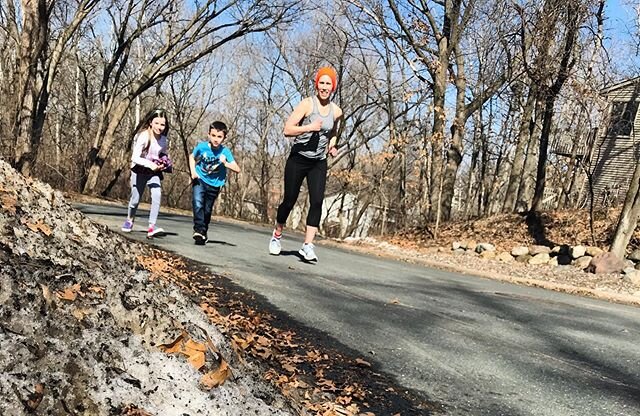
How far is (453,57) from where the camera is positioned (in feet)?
61.8

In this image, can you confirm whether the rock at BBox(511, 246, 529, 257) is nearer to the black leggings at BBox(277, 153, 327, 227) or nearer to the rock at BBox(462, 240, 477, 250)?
the rock at BBox(462, 240, 477, 250)

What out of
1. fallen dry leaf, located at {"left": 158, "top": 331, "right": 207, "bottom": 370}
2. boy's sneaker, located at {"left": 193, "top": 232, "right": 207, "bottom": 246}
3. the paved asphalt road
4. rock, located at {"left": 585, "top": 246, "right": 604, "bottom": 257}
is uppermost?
rock, located at {"left": 585, "top": 246, "right": 604, "bottom": 257}

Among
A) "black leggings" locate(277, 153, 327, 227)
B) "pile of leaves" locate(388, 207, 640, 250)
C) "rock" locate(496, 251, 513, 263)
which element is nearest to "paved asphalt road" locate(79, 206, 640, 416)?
"black leggings" locate(277, 153, 327, 227)

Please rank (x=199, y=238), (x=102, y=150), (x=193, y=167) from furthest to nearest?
(x=102, y=150) → (x=193, y=167) → (x=199, y=238)

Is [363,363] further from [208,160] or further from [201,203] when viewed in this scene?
[208,160]

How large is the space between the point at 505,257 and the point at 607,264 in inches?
110

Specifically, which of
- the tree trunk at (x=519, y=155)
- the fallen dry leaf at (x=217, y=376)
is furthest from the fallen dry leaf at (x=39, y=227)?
the tree trunk at (x=519, y=155)

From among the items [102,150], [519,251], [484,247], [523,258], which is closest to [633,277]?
[523,258]

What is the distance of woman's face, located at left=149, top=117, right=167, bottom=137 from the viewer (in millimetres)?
7082

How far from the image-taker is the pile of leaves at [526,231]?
14.0m

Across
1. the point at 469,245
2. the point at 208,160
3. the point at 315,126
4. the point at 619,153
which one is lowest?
the point at 469,245

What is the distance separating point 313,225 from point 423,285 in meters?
1.46

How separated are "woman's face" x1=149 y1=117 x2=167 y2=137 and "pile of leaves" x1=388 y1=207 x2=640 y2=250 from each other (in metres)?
9.59

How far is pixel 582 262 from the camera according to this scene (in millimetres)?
11914
